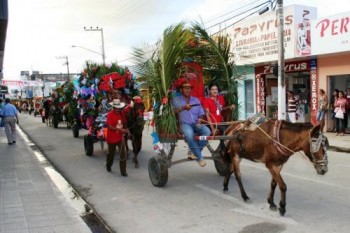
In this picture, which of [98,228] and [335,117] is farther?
[335,117]

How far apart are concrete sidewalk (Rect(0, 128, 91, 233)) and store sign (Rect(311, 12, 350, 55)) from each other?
1139 cm

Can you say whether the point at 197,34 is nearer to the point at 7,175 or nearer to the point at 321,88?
the point at 7,175

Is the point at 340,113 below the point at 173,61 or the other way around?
below

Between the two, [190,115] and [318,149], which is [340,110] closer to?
[190,115]

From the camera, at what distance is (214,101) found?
8.09 m

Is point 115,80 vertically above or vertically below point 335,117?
above

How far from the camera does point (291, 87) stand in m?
20.0

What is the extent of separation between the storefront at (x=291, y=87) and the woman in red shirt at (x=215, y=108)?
30.7 ft

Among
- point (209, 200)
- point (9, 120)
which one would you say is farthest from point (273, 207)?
point (9, 120)

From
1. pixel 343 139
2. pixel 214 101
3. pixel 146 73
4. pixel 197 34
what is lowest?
pixel 343 139

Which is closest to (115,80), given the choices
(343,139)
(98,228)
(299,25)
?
(98,228)

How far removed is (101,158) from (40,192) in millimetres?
4338

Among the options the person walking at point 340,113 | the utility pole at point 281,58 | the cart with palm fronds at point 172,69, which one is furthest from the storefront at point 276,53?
the cart with palm fronds at point 172,69

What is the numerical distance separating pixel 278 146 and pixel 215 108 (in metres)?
2.49
